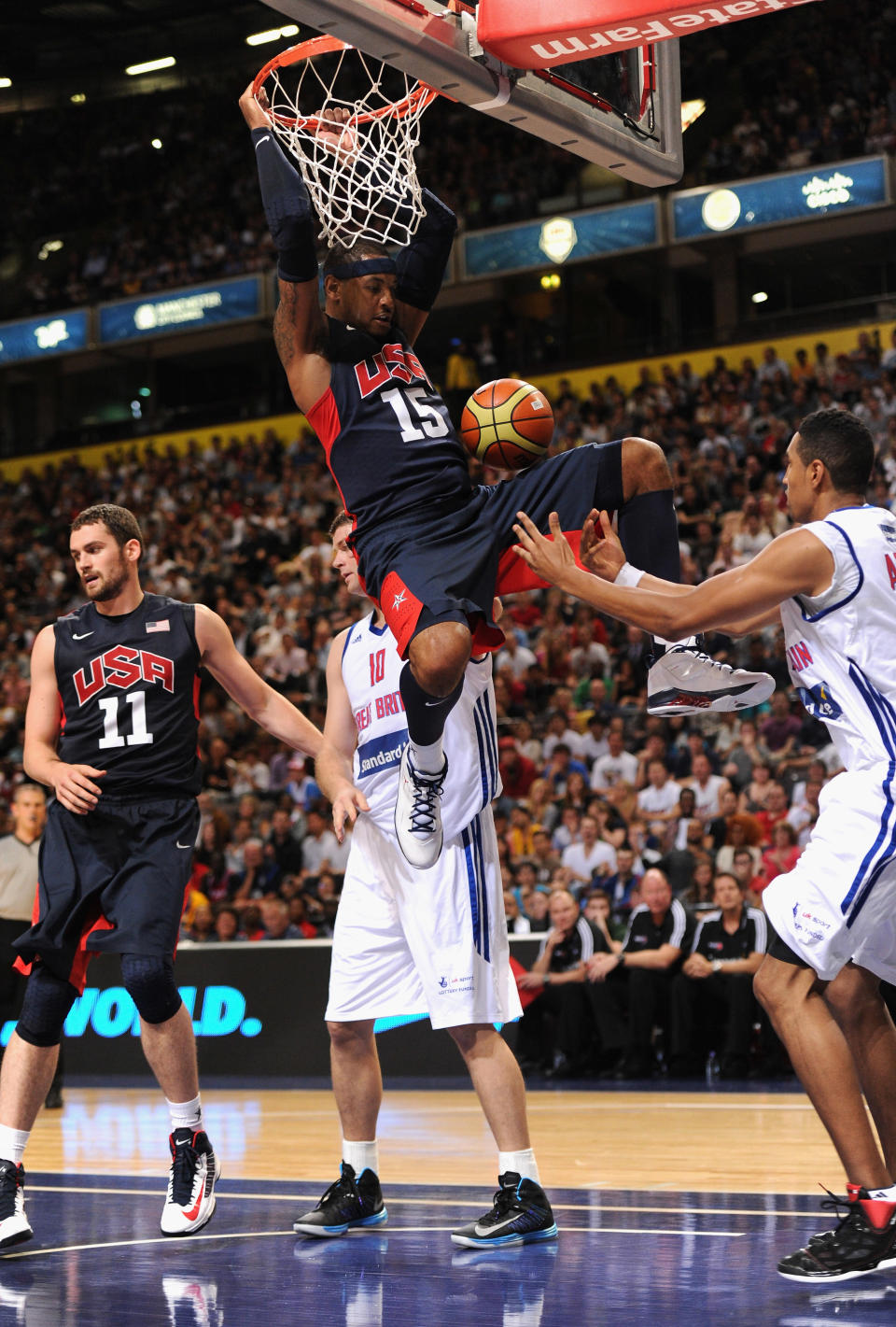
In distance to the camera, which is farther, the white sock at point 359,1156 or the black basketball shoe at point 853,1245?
the white sock at point 359,1156

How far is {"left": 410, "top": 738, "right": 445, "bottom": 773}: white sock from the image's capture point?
15.8ft

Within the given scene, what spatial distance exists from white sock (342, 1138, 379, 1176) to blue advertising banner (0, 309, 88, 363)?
2361 centimetres

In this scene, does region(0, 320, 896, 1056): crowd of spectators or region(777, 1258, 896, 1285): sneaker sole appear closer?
region(777, 1258, 896, 1285): sneaker sole

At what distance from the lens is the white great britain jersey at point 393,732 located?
5270 millimetres

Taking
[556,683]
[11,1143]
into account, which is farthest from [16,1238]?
[556,683]

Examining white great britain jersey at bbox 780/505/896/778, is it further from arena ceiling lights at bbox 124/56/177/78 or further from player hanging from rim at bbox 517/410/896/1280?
arena ceiling lights at bbox 124/56/177/78

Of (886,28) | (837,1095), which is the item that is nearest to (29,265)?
(886,28)

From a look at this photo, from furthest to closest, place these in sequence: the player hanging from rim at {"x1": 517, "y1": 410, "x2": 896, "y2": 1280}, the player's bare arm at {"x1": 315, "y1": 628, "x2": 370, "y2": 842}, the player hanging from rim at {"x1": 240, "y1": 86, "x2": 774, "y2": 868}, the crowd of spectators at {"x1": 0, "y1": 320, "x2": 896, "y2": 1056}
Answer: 1. the crowd of spectators at {"x1": 0, "y1": 320, "x2": 896, "y2": 1056}
2. the player's bare arm at {"x1": 315, "y1": 628, "x2": 370, "y2": 842}
3. the player hanging from rim at {"x1": 240, "y1": 86, "x2": 774, "y2": 868}
4. the player hanging from rim at {"x1": 517, "y1": 410, "x2": 896, "y2": 1280}

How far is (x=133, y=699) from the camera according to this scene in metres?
5.46

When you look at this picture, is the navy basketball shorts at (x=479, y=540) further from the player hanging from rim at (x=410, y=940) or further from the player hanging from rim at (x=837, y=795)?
the player hanging from rim at (x=410, y=940)

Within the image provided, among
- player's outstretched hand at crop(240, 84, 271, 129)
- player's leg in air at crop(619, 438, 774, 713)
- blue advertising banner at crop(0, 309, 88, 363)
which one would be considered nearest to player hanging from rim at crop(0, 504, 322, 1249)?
player's outstretched hand at crop(240, 84, 271, 129)

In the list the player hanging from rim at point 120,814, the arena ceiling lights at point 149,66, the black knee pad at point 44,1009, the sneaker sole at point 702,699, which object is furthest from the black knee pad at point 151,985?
the arena ceiling lights at point 149,66

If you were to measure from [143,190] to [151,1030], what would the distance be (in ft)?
85.9

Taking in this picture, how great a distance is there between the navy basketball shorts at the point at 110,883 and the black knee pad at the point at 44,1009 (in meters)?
0.04
